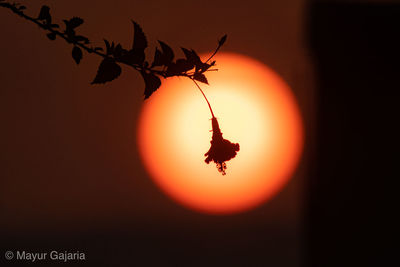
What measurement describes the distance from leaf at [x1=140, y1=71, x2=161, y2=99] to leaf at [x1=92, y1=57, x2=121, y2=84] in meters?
0.06

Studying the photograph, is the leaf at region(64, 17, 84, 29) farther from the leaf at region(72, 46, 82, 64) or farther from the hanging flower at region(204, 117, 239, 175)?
the hanging flower at region(204, 117, 239, 175)

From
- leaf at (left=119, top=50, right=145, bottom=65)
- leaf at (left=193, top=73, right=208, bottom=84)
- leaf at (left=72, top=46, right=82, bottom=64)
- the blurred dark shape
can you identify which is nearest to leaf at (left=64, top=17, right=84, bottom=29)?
leaf at (left=72, top=46, right=82, bottom=64)

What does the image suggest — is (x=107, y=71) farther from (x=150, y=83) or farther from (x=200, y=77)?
(x=200, y=77)

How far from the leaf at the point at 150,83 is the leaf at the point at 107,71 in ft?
0.19

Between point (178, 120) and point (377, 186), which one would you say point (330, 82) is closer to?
point (377, 186)

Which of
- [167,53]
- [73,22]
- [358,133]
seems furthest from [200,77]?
[358,133]

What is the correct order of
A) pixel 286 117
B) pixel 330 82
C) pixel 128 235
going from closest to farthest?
pixel 330 82
pixel 286 117
pixel 128 235

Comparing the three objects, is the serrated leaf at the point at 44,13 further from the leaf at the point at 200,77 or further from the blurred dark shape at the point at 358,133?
the blurred dark shape at the point at 358,133

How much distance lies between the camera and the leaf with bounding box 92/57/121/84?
92 centimetres

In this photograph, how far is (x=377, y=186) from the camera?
11.0 ft

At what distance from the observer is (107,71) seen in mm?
936

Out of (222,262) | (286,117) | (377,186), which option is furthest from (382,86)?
(222,262)

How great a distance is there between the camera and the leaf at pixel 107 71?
0.92m

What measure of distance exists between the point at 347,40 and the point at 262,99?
88.4 inches
